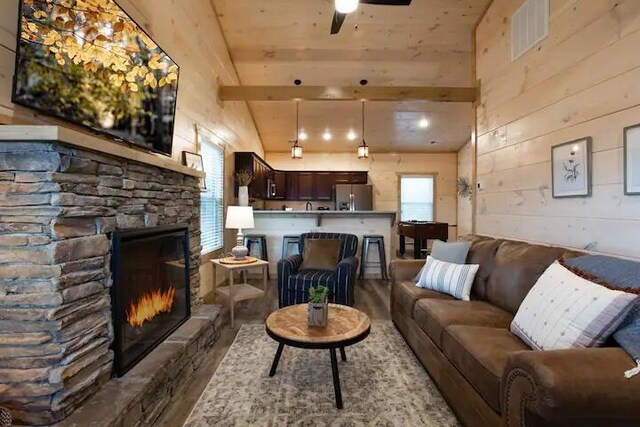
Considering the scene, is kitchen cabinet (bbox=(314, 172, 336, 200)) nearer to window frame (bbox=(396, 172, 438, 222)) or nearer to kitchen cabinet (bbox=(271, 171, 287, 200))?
kitchen cabinet (bbox=(271, 171, 287, 200))

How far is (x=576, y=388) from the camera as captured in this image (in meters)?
1.15

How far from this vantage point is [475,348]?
1.77 meters

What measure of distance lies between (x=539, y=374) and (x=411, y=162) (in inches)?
321

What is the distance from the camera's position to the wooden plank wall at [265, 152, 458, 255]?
898 cm

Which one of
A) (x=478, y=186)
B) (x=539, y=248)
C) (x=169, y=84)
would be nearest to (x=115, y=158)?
(x=169, y=84)

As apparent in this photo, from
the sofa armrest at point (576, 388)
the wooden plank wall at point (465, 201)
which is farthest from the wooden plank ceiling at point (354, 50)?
the sofa armrest at point (576, 388)

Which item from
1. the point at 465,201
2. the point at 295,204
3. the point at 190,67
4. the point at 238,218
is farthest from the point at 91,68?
the point at 465,201

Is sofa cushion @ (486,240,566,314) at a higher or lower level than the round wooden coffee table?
higher

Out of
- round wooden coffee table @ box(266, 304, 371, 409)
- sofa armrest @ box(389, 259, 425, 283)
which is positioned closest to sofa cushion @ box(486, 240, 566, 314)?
sofa armrest @ box(389, 259, 425, 283)

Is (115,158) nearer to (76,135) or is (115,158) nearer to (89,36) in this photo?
(76,135)

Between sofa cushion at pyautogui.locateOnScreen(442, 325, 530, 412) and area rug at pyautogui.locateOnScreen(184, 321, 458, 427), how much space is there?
41 centimetres

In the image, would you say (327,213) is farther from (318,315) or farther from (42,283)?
(42,283)

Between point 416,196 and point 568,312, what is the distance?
25.0ft

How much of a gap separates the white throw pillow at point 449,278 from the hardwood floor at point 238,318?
0.92m
